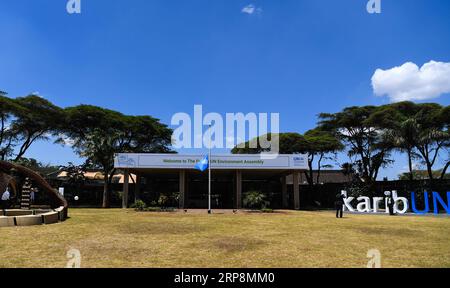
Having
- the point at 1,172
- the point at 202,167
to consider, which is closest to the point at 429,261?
the point at 202,167

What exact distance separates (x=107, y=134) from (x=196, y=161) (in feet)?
32.0

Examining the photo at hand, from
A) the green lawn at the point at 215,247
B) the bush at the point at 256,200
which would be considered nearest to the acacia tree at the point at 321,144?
the bush at the point at 256,200

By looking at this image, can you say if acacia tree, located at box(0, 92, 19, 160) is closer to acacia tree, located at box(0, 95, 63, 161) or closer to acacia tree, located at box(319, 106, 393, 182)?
acacia tree, located at box(0, 95, 63, 161)

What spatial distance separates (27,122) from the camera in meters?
35.4

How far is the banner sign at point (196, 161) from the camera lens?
30984mm

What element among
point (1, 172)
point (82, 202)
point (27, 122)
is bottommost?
point (82, 202)

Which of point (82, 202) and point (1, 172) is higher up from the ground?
point (1, 172)

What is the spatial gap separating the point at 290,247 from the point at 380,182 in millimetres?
30583

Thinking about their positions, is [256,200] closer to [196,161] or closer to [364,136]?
[196,161]

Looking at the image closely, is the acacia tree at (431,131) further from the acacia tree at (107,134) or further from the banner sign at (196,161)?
the acacia tree at (107,134)

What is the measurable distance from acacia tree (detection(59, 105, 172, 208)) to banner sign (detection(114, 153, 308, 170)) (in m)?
4.03
